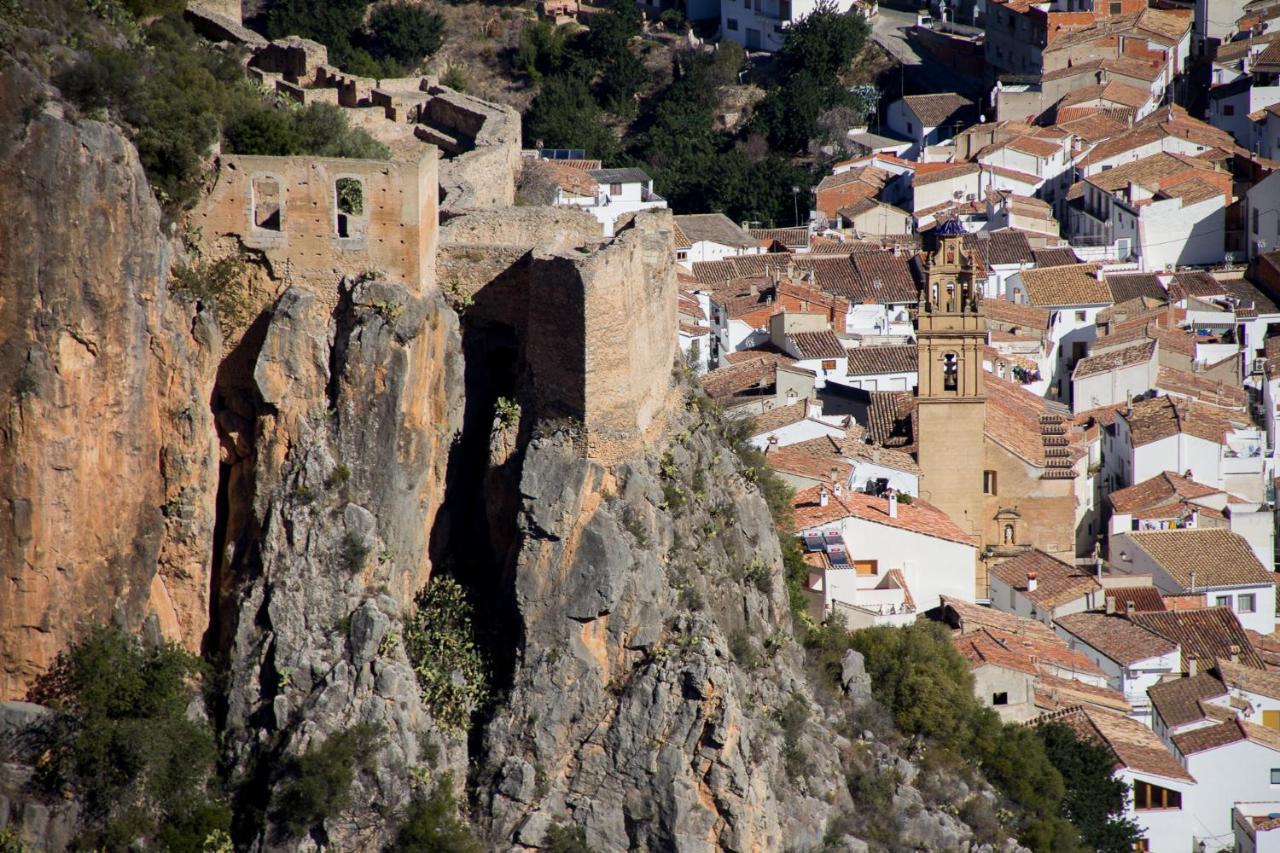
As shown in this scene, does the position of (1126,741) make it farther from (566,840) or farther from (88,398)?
(88,398)

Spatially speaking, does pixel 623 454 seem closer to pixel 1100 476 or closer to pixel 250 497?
pixel 250 497

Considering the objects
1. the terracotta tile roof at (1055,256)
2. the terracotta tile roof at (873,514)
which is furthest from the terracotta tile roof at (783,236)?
the terracotta tile roof at (873,514)

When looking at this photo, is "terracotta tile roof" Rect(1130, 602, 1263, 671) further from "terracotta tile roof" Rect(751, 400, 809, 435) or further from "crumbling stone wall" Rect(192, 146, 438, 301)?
"crumbling stone wall" Rect(192, 146, 438, 301)

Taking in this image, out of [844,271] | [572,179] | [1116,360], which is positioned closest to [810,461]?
[1116,360]

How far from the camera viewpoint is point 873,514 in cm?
3831

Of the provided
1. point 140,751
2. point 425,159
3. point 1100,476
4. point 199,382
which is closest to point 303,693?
point 140,751

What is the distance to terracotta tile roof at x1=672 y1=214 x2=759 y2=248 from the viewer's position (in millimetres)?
60906

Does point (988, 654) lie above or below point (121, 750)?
above

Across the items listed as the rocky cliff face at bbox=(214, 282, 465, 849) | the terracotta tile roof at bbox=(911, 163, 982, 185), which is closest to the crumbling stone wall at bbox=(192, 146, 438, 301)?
the rocky cliff face at bbox=(214, 282, 465, 849)

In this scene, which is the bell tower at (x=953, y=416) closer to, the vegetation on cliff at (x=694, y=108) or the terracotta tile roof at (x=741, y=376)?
the terracotta tile roof at (x=741, y=376)

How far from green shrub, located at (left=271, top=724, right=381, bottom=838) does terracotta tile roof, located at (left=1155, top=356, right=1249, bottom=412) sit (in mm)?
26754

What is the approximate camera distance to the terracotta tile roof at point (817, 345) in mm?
48469

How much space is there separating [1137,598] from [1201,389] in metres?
10.9

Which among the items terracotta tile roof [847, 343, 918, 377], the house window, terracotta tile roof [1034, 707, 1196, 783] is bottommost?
the house window
